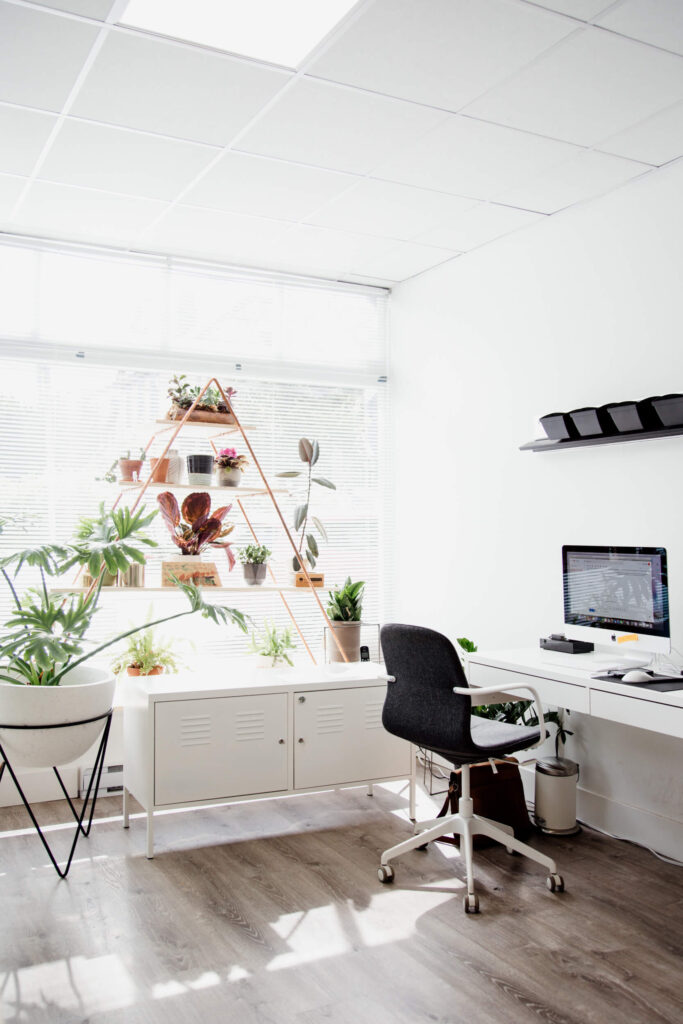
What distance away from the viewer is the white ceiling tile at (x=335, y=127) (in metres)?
2.93

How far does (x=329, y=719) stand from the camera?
12.3 feet

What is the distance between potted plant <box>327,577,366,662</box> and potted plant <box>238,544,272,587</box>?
51cm

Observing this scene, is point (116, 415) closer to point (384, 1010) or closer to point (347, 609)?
point (347, 609)

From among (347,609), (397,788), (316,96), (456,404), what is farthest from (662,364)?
(397,788)

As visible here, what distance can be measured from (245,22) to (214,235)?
183cm

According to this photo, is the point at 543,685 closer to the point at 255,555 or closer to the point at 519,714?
the point at 519,714

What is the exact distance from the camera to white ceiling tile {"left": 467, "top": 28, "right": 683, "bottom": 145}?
2.61m

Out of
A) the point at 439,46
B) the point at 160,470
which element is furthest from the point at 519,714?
the point at 439,46

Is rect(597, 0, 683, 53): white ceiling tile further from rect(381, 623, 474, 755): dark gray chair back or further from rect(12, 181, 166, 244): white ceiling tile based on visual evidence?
rect(12, 181, 166, 244): white ceiling tile

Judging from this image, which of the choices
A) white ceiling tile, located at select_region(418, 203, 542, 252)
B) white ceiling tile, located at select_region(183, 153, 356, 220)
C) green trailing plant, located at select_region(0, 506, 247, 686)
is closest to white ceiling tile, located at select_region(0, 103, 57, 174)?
white ceiling tile, located at select_region(183, 153, 356, 220)

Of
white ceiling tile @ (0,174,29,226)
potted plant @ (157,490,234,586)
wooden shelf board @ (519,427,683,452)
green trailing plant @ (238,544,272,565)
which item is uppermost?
white ceiling tile @ (0,174,29,226)

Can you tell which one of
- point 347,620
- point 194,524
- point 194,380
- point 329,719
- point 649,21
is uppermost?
point 649,21

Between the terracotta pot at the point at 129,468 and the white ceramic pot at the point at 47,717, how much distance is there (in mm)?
1097

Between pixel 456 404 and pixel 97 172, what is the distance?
6.92 feet
